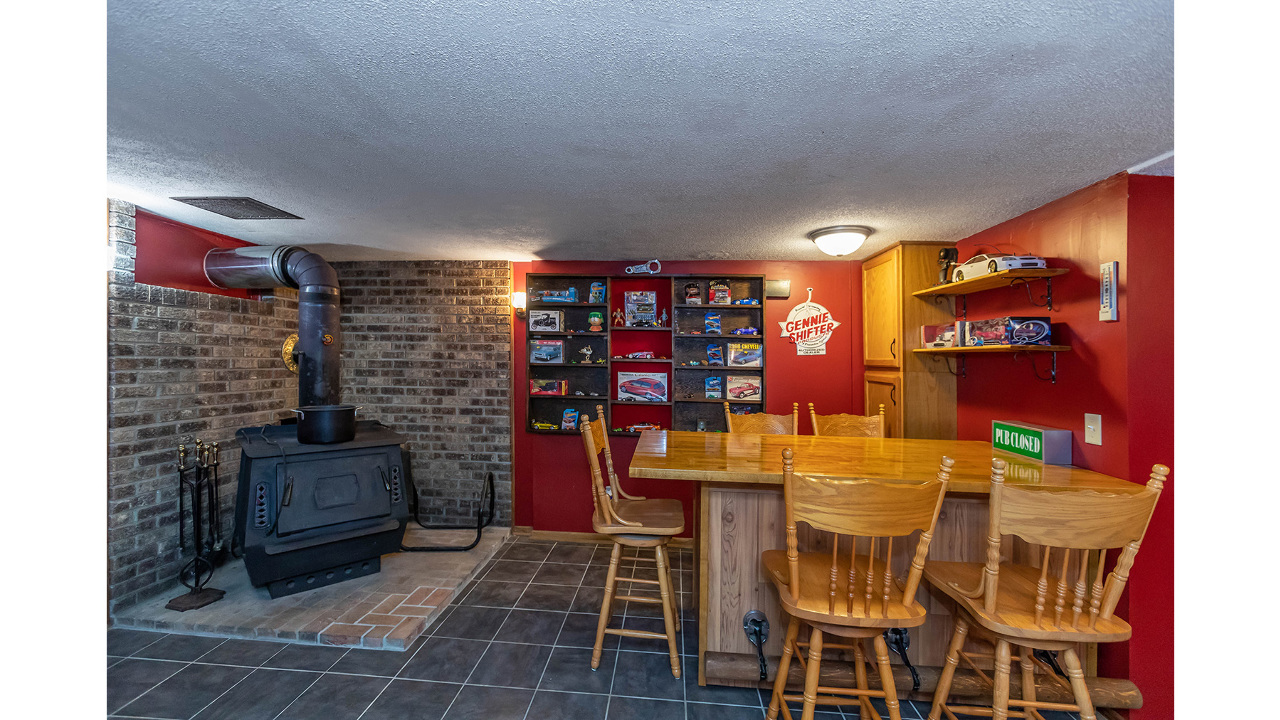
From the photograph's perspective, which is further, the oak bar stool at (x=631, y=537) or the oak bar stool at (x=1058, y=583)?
the oak bar stool at (x=631, y=537)

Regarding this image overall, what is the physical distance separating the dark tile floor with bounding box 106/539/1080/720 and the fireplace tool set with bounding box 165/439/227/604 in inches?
10.8

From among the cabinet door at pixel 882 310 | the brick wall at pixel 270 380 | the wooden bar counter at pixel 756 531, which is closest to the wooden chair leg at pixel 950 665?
the wooden bar counter at pixel 756 531

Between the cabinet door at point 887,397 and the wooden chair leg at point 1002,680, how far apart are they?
1.86 meters

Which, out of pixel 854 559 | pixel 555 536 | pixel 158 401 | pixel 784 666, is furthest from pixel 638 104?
pixel 555 536

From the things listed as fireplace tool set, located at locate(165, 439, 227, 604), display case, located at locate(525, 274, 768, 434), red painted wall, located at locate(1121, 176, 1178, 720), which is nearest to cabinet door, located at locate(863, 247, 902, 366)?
display case, located at locate(525, 274, 768, 434)

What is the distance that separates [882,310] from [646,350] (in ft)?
5.98

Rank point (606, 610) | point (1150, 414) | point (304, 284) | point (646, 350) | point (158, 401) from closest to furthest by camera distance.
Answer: point (1150, 414) < point (606, 610) < point (158, 401) < point (304, 284) < point (646, 350)

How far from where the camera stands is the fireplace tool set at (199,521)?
2.85 metres

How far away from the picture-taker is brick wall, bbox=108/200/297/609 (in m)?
2.67

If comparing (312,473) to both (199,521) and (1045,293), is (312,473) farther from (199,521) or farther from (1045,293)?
(1045,293)

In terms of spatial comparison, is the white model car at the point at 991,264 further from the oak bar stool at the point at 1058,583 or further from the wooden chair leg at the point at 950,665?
the wooden chair leg at the point at 950,665

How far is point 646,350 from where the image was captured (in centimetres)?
425
